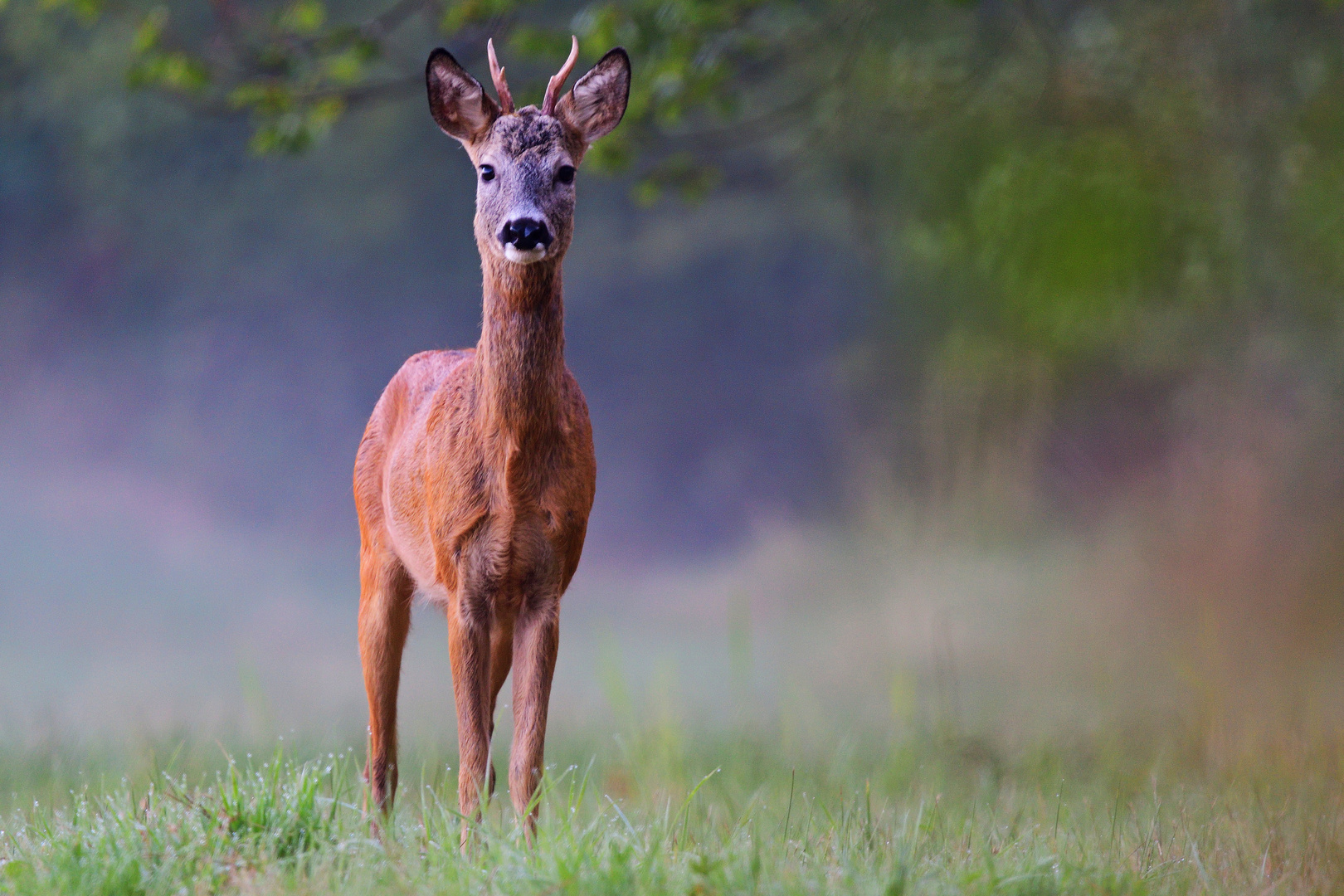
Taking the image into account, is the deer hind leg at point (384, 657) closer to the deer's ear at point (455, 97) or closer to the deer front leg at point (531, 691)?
the deer front leg at point (531, 691)

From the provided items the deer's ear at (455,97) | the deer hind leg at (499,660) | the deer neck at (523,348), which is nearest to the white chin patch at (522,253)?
the deer neck at (523,348)

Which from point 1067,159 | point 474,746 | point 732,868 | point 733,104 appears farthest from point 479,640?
point 733,104

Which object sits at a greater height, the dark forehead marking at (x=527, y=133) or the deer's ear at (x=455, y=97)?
the deer's ear at (x=455, y=97)

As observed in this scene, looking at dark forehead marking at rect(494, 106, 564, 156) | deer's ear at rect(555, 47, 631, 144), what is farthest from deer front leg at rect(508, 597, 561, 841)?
deer's ear at rect(555, 47, 631, 144)

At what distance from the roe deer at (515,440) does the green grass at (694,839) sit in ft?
0.79

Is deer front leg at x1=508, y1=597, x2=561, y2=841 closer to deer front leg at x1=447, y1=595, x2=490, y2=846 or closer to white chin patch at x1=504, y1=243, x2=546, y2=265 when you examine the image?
deer front leg at x1=447, y1=595, x2=490, y2=846

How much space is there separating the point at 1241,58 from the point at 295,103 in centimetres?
437

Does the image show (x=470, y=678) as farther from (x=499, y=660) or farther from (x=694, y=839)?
(x=694, y=839)

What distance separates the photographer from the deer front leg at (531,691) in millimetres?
3781

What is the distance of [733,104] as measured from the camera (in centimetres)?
675

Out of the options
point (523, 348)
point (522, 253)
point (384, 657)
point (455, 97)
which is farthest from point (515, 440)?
point (384, 657)

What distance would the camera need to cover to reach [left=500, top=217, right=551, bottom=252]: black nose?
359cm

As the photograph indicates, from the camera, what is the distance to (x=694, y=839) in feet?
13.0

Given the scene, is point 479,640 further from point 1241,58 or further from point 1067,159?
point 1241,58
